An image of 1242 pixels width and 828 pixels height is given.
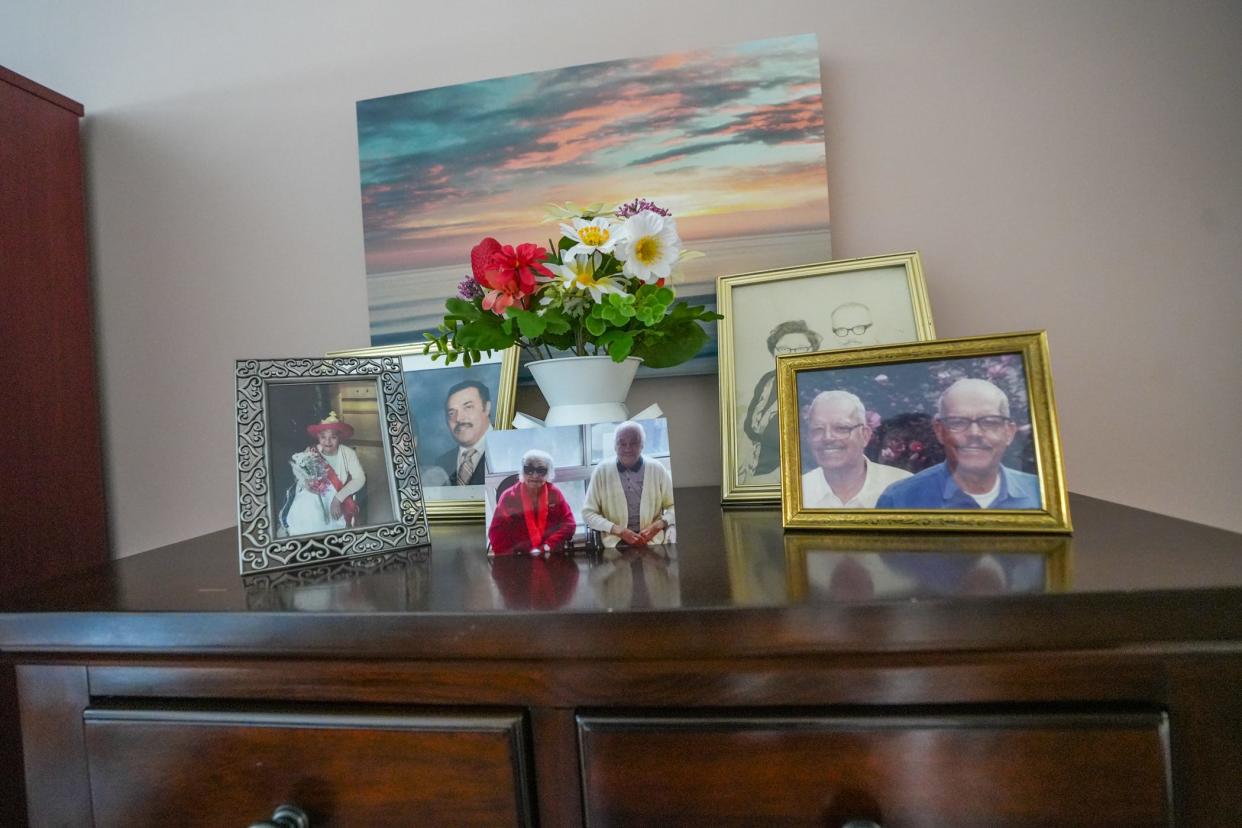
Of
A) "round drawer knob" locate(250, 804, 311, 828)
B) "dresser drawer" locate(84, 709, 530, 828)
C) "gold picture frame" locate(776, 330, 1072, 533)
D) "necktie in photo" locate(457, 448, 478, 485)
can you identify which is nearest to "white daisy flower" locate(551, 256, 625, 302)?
"gold picture frame" locate(776, 330, 1072, 533)

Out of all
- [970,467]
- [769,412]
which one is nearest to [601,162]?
[769,412]

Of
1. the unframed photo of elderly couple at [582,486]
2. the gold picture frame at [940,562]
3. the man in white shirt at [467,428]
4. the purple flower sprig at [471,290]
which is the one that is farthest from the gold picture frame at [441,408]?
the gold picture frame at [940,562]

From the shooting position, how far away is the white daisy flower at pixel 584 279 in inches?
29.8

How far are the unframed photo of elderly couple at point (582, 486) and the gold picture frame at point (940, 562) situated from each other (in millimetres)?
150

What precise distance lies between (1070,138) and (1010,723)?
3.01 ft

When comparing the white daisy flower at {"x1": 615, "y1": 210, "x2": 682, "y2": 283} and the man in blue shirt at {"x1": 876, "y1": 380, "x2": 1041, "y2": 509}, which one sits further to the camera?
the white daisy flower at {"x1": 615, "y1": 210, "x2": 682, "y2": 283}

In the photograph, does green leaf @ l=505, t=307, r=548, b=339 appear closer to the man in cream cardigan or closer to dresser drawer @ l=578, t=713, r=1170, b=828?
the man in cream cardigan

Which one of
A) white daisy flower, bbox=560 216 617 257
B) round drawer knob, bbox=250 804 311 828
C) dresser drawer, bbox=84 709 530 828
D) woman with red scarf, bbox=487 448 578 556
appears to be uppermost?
white daisy flower, bbox=560 216 617 257

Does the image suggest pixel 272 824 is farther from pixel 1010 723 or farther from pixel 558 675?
pixel 1010 723

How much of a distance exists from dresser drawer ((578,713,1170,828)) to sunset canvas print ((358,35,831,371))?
25.8 inches

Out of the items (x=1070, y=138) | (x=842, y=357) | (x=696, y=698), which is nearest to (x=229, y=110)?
(x=842, y=357)

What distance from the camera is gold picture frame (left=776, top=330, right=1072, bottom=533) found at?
0.64 m

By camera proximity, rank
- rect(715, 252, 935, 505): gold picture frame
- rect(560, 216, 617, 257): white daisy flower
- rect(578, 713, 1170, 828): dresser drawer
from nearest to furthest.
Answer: rect(578, 713, 1170, 828): dresser drawer
rect(560, 216, 617, 257): white daisy flower
rect(715, 252, 935, 505): gold picture frame

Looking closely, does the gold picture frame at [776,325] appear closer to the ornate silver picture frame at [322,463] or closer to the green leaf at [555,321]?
the green leaf at [555,321]
